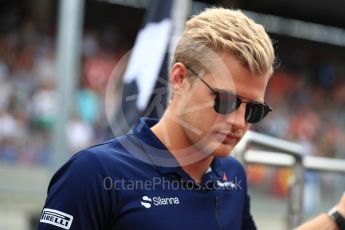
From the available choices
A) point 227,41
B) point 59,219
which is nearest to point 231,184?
point 227,41

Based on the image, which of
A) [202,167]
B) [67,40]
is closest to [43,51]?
[67,40]

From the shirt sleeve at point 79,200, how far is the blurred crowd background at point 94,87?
3.62 meters

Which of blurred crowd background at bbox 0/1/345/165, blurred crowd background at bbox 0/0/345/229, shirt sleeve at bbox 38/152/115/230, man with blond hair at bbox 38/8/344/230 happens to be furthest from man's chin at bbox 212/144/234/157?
blurred crowd background at bbox 0/1/345/165

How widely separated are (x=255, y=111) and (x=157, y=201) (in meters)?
0.38

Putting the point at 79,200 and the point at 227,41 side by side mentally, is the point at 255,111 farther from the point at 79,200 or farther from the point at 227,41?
the point at 79,200

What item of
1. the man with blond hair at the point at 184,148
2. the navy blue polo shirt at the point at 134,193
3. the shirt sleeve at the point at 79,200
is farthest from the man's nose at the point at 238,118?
the shirt sleeve at the point at 79,200

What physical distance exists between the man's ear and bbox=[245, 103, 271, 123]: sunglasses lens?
0.66 feet

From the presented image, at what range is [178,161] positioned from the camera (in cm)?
194

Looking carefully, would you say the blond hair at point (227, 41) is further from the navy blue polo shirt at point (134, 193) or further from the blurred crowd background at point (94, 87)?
the blurred crowd background at point (94, 87)

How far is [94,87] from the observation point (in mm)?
10930

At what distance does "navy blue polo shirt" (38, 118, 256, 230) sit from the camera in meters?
1.71

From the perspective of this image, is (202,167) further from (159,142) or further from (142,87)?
(142,87)

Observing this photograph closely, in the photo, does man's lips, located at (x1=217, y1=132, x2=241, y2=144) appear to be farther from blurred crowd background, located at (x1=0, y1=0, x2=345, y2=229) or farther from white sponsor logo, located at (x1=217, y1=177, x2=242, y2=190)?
blurred crowd background, located at (x1=0, y1=0, x2=345, y2=229)

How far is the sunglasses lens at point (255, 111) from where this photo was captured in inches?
72.5
